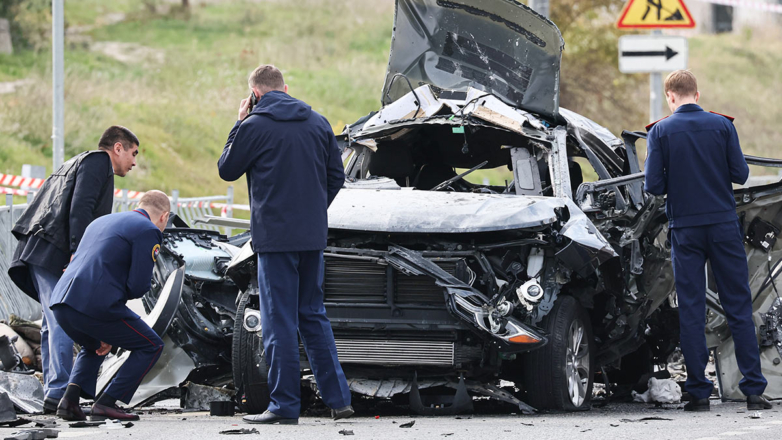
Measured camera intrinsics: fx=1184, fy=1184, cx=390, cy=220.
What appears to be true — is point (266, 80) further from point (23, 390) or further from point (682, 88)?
point (682, 88)

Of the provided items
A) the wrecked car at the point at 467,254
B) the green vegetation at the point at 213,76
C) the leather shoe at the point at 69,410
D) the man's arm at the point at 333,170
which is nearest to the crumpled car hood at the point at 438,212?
the wrecked car at the point at 467,254

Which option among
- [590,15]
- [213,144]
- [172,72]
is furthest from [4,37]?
[590,15]

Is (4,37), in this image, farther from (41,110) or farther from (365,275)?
(365,275)

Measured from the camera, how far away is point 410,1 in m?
9.53

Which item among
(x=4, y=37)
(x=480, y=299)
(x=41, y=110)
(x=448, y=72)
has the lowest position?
(x=480, y=299)

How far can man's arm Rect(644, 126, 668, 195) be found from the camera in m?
7.79

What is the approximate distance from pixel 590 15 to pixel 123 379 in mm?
31570

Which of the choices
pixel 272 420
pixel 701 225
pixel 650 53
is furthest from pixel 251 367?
pixel 650 53

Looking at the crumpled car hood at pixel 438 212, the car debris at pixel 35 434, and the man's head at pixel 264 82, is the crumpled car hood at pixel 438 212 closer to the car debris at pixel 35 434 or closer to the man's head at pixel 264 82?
the man's head at pixel 264 82

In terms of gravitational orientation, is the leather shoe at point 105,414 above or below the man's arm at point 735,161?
below

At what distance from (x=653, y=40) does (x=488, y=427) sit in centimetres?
856

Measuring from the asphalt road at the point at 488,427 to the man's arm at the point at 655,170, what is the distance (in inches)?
57.8

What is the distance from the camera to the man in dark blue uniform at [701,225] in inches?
304

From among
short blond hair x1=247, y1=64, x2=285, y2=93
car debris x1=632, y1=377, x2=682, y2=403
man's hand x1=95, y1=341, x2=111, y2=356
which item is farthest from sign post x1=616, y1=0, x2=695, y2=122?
man's hand x1=95, y1=341, x2=111, y2=356
